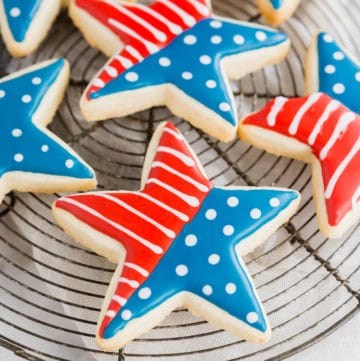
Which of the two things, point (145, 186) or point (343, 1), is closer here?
point (145, 186)

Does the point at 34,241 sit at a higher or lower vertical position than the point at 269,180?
lower

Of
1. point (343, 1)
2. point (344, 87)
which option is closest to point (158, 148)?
point (344, 87)

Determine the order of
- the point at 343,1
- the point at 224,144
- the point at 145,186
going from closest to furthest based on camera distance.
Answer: the point at 145,186
the point at 224,144
the point at 343,1

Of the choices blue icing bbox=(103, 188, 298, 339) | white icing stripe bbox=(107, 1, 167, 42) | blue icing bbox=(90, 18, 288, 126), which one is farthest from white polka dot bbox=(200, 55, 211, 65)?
blue icing bbox=(103, 188, 298, 339)

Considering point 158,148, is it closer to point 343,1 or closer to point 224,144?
point 224,144

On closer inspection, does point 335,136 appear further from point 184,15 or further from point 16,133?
point 16,133

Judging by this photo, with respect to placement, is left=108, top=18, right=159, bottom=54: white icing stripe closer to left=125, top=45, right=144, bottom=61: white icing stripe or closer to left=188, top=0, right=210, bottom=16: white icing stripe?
left=125, top=45, right=144, bottom=61: white icing stripe
